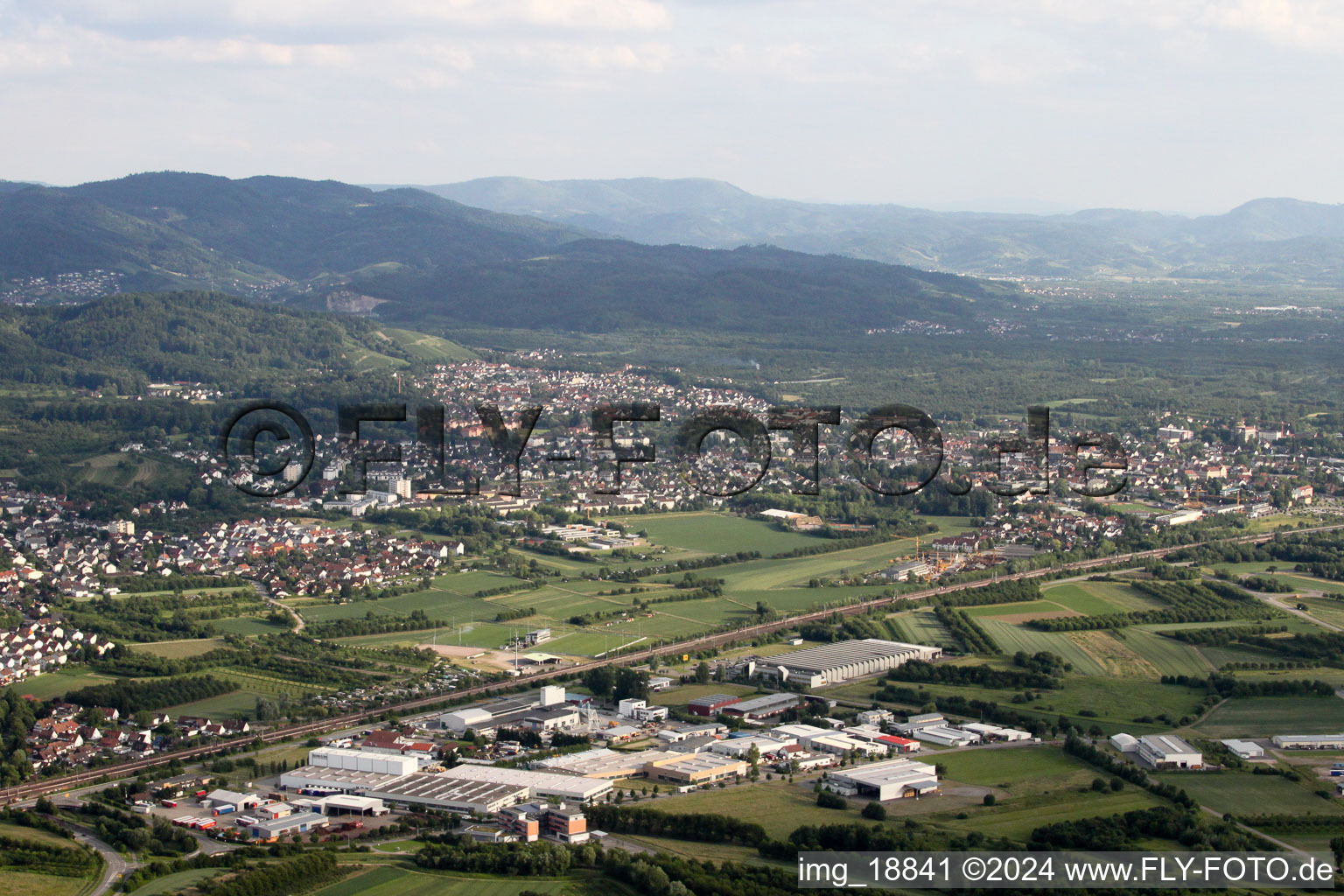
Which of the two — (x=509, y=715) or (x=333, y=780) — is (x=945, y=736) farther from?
(x=333, y=780)

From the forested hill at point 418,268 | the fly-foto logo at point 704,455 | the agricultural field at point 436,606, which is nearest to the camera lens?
the agricultural field at point 436,606

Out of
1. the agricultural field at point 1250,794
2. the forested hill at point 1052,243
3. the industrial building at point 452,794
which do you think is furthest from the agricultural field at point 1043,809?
the forested hill at point 1052,243

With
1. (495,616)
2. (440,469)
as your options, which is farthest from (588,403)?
(495,616)

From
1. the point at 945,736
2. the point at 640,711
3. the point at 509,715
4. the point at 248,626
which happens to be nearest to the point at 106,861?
the point at 509,715

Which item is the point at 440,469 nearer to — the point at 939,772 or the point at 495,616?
the point at 495,616

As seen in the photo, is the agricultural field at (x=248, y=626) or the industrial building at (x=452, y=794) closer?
the industrial building at (x=452, y=794)

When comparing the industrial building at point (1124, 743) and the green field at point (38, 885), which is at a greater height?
the industrial building at point (1124, 743)

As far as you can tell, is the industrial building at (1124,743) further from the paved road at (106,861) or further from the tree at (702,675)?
the paved road at (106,861)
